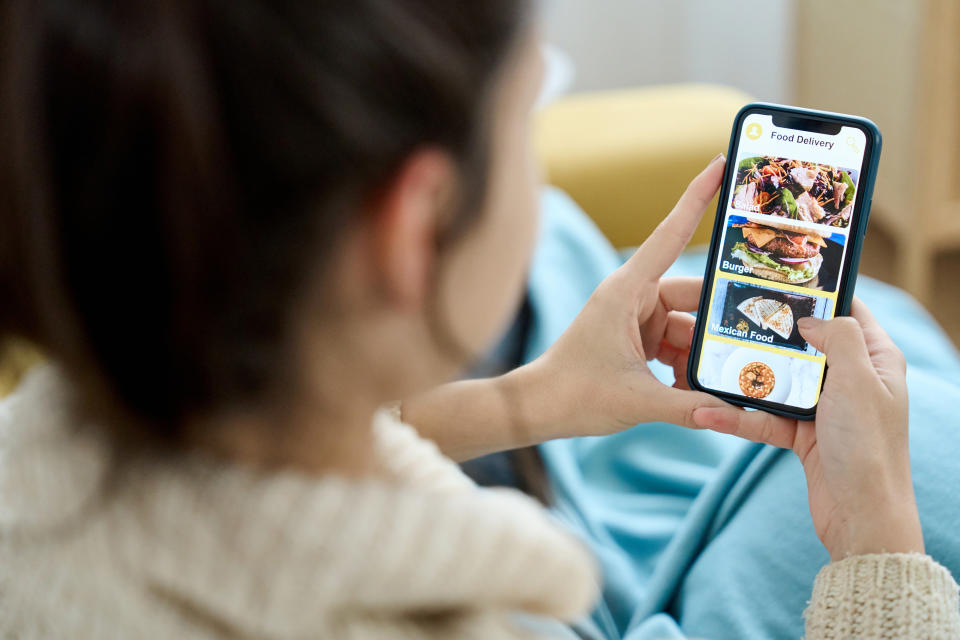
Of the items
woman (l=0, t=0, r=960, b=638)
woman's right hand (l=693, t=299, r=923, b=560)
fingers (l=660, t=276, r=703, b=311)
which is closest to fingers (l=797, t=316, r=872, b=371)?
woman's right hand (l=693, t=299, r=923, b=560)

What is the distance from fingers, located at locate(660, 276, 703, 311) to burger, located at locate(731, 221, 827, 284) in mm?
46

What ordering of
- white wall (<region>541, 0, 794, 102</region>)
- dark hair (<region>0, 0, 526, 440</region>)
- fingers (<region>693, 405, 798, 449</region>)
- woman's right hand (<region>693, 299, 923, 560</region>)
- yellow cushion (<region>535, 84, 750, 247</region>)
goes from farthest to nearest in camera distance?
white wall (<region>541, 0, 794, 102</region>) < yellow cushion (<region>535, 84, 750, 247</region>) < fingers (<region>693, 405, 798, 449</region>) < woman's right hand (<region>693, 299, 923, 560</region>) < dark hair (<region>0, 0, 526, 440</region>)

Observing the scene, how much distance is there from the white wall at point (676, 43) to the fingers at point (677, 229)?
1753 mm

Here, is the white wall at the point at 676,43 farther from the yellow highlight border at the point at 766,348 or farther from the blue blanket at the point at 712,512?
the yellow highlight border at the point at 766,348

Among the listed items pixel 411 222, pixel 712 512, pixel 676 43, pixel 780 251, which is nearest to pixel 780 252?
pixel 780 251

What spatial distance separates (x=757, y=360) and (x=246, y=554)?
17.6 inches

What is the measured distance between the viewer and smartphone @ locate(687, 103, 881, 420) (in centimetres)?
64

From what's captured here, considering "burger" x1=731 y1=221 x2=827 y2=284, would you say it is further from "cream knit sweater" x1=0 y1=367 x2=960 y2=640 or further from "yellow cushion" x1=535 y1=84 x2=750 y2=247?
"yellow cushion" x1=535 y1=84 x2=750 y2=247

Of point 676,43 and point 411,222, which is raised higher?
point 411,222

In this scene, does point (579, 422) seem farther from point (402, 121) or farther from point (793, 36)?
point (793, 36)

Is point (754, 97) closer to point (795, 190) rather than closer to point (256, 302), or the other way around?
point (795, 190)

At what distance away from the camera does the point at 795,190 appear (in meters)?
0.65

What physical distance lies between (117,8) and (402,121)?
0.30ft

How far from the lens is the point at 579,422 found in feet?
2.20
